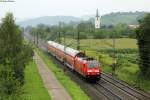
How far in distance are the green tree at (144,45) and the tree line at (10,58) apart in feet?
60.1

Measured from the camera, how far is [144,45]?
2224 inches

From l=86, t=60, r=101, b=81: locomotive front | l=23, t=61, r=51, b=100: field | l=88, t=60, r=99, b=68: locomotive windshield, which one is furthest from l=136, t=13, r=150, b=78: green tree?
l=23, t=61, r=51, b=100: field

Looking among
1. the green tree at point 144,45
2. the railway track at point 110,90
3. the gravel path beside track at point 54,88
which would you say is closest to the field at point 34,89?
the gravel path beside track at point 54,88

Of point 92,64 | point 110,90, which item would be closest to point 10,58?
point 110,90

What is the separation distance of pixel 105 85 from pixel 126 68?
1124cm

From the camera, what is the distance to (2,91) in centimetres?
3027

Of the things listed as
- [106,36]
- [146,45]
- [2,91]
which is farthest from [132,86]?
[106,36]

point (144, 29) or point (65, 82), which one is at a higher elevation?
point (144, 29)

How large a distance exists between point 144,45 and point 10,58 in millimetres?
23862

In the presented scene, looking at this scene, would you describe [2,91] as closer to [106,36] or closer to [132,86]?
[132,86]

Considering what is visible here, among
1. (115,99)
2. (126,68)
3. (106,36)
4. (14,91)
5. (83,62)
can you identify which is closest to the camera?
(14,91)

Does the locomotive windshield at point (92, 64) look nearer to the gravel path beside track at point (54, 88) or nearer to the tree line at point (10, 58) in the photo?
the gravel path beside track at point (54, 88)

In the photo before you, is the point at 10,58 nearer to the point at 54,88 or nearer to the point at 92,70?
the point at 54,88

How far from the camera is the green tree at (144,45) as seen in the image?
54875 mm
